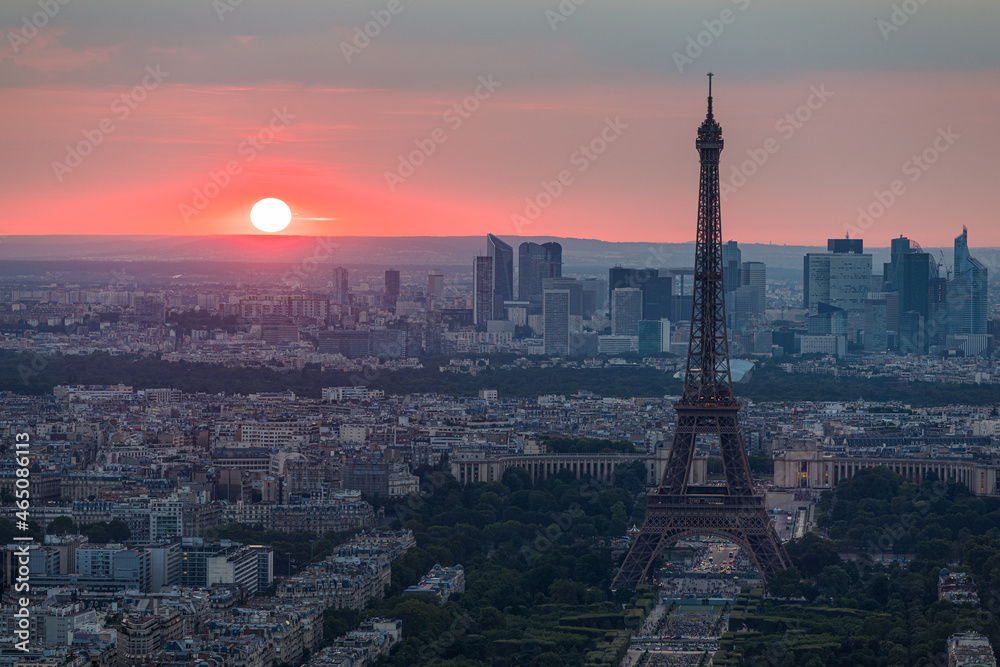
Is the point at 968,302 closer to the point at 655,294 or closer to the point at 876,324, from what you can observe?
the point at 876,324

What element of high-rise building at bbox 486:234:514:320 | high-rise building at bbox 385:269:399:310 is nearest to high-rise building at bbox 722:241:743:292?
high-rise building at bbox 486:234:514:320

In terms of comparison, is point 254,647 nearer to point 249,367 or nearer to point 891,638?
point 891,638

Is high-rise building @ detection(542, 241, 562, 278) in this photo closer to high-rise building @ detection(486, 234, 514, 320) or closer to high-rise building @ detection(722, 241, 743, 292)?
high-rise building @ detection(486, 234, 514, 320)

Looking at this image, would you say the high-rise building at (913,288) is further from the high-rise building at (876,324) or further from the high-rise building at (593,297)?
the high-rise building at (593,297)

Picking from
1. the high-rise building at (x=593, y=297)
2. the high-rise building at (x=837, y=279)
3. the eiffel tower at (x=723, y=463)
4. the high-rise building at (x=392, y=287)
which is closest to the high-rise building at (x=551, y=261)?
the high-rise building at (x=593, y=297)

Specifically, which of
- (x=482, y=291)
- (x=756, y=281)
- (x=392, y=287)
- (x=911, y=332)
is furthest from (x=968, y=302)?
(x=392, y=287)

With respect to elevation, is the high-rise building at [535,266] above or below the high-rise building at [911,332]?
above

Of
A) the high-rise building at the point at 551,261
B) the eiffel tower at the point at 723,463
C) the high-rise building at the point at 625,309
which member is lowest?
the eiffel tower at the point at 723,463
